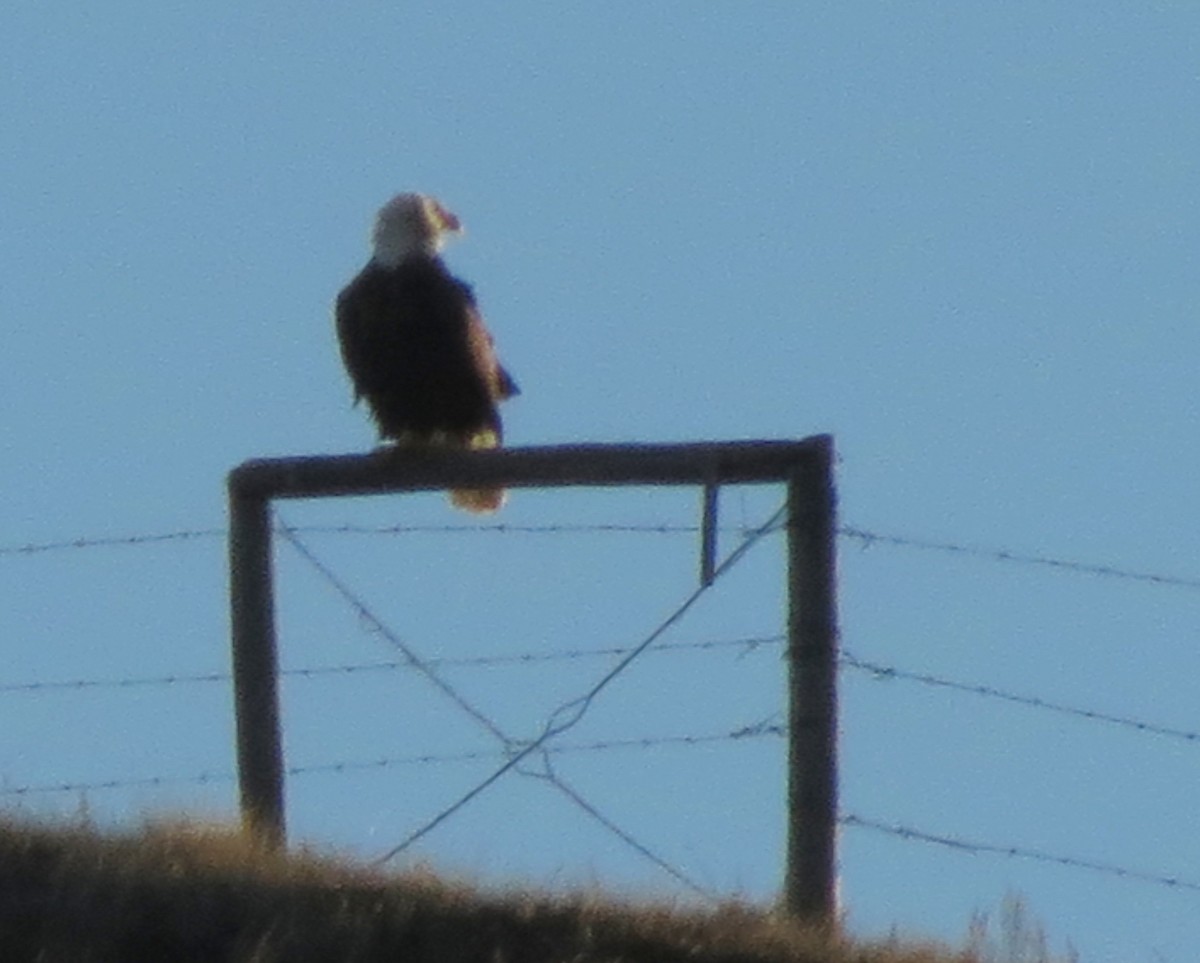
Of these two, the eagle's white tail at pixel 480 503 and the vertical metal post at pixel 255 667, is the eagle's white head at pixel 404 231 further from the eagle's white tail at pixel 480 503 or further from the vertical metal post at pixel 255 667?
the vertical metal post at pixel 255 667

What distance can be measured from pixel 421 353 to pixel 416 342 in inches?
1.3

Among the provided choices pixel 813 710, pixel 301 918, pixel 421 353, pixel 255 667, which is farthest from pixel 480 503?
pixel 301 918

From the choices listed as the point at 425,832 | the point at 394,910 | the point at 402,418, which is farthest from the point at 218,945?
the point at 402,418

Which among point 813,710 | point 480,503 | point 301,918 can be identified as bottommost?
point 301,918

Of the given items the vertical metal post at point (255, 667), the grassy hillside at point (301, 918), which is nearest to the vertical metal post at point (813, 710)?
the grassy hillside at point (301, 918)

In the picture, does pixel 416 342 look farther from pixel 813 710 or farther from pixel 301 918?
pixel 301 918

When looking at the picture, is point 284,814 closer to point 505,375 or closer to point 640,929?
point 640,929

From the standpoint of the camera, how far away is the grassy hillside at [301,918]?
7648mm

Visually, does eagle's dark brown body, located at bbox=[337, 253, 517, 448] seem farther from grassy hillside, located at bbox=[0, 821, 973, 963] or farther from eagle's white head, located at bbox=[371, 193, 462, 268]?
grassy hillside, located at bbox=[0, 821, 973, 963]

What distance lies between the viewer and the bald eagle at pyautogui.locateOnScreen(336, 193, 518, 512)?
458 inches

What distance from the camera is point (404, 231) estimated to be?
38.5ft

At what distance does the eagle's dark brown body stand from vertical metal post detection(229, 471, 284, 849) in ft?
9.91

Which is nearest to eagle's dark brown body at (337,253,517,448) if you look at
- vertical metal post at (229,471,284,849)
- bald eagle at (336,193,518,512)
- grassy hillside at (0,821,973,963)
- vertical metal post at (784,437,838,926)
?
bald eagle at (336,193,518,512)

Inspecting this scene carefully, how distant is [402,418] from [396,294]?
346mm
